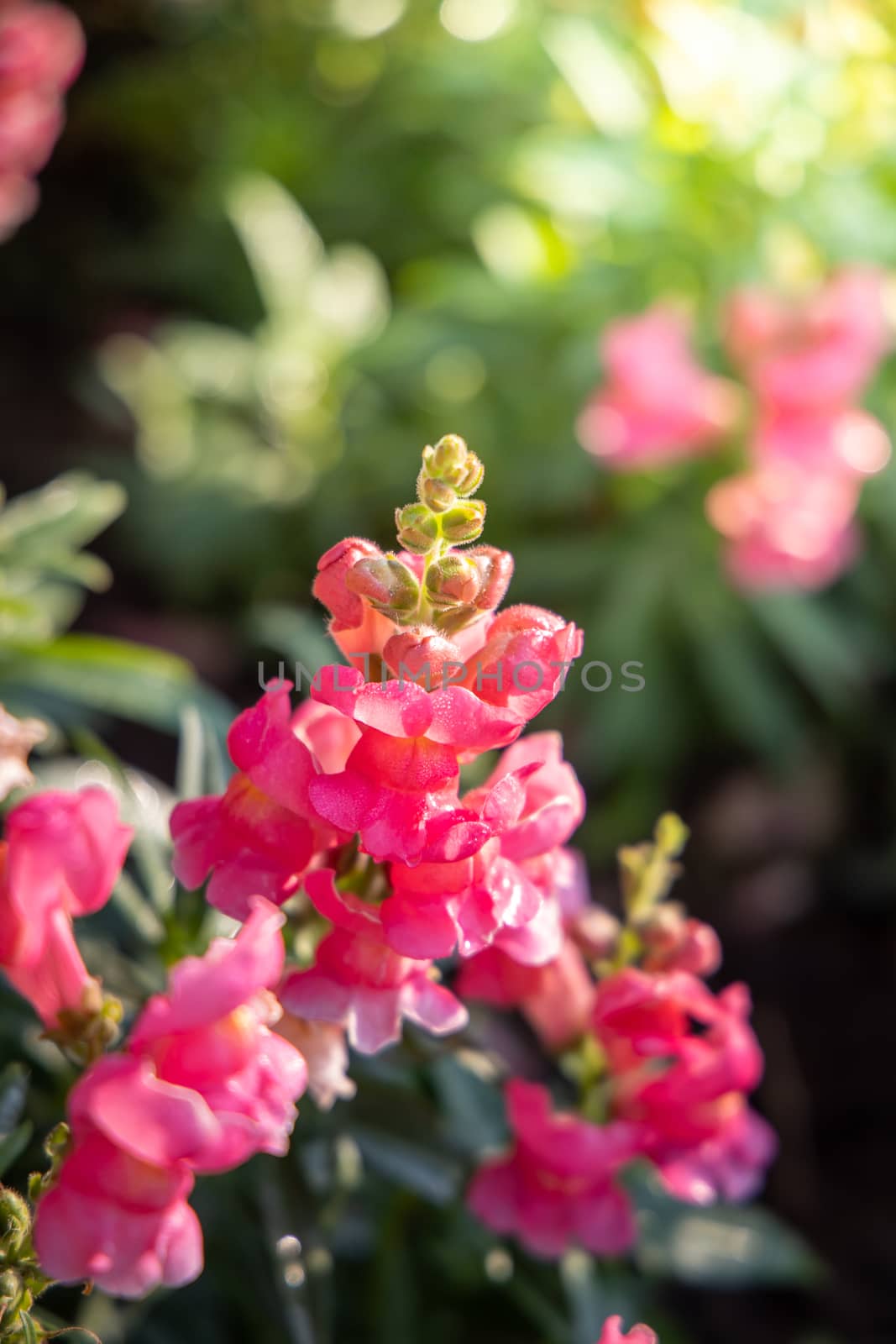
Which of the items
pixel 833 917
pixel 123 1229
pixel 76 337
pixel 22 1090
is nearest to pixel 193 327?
pixel 76 337

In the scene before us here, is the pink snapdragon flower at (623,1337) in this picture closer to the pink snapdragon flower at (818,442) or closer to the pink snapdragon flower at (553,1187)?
the pink snapdragon flower at (553,1187)

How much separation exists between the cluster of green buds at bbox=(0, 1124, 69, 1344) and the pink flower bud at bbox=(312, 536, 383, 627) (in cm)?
37

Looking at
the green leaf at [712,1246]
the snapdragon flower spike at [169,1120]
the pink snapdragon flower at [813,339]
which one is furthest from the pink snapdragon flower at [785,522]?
the snapdragon flower spike at [169,1120]

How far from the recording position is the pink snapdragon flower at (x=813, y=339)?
85.0 inches

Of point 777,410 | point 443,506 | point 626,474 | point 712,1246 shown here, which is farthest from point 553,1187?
point 626,474

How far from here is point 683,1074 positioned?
101cm

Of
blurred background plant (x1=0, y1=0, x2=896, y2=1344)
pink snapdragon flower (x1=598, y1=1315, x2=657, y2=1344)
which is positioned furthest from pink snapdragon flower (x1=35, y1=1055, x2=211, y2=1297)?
blurred background plant (x1=0, y1=0, x2=896, y2=1344)

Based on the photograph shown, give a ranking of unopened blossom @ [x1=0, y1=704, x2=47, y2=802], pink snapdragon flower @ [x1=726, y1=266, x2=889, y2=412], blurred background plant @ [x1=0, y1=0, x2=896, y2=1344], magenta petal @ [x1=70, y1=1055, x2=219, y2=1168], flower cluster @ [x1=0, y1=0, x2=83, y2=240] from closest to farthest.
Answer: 1. magenta petal @ [x1=70, y1=1055, x2=219, y2=1168]
2. unopened blossom @ [x1=0, y1=704, x2=47, y2=802]
3. flower cluster @ [x1=0, y1=0, x2=83, y2=240]
4. pink snapdragon flower @ [x1=726, y1=266, x2=889, y2=412]
5. blurred background plant @ [x1=0, y1=0, x2=896, y2=1344]

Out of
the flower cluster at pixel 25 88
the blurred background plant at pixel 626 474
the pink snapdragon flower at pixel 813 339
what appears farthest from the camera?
the blurred background plant at pixel 626 474

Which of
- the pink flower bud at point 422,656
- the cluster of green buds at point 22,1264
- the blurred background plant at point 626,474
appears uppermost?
the pink flower bud at point 422,656

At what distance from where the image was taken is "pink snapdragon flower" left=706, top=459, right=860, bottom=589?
2.22m

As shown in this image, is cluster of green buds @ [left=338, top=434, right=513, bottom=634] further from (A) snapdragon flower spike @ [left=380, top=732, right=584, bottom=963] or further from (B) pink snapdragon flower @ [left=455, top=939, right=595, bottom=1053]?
(B) pink snapdragon flower @ [left=455, top=939, right=595, bottom=1053]

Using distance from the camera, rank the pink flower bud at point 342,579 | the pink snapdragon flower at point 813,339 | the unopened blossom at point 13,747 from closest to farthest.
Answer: the pink flower bud at point 342,579
the unopened blossom at point 13,747
the pink snapdragon flower at point 813,339

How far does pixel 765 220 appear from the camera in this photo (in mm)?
2463
